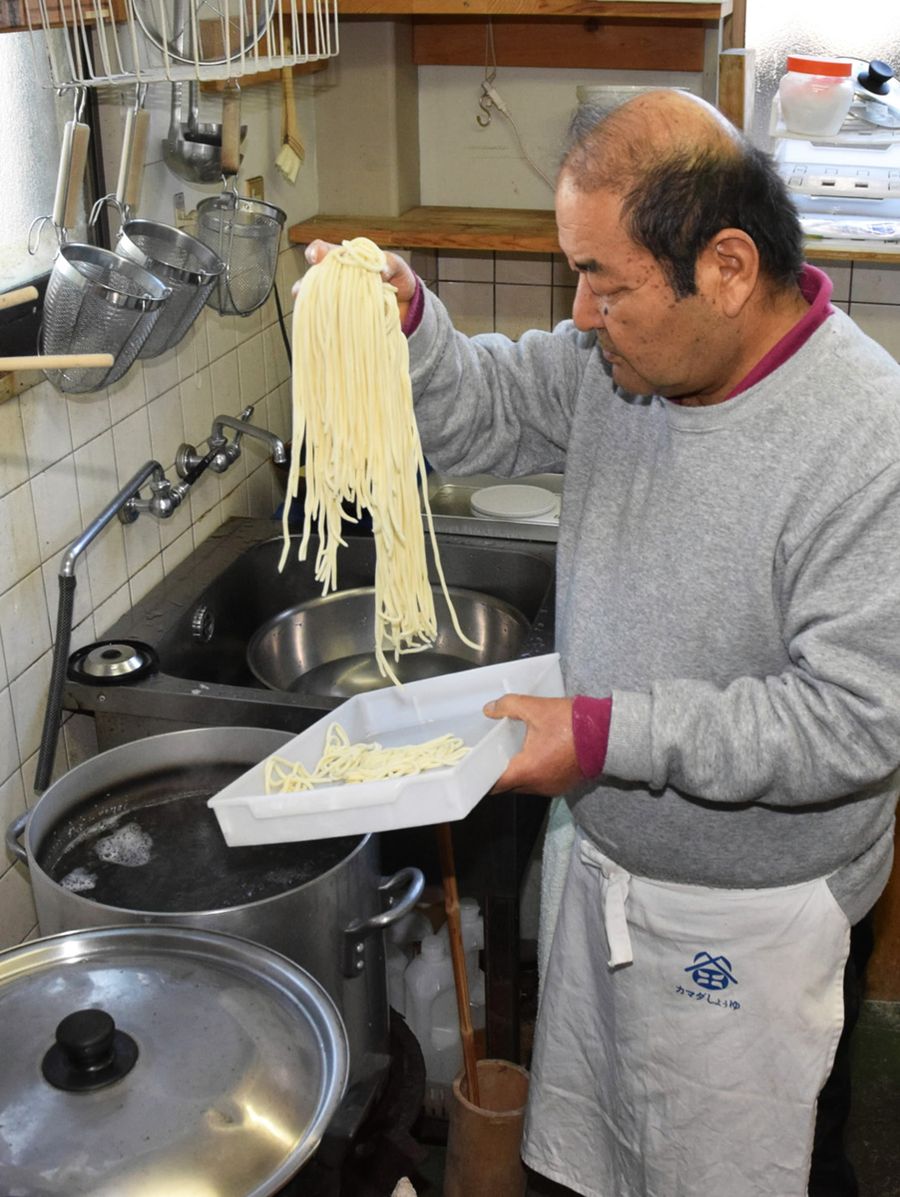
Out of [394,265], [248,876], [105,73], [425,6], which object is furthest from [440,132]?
[248,876]

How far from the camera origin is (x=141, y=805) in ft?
7.14

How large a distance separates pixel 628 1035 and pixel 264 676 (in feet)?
3.68

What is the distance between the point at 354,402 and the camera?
174 centimetres

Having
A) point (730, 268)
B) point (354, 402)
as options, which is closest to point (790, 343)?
point (730, 268)

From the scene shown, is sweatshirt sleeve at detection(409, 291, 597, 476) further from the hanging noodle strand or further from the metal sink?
the metal sink

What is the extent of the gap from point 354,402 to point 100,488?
94 cm

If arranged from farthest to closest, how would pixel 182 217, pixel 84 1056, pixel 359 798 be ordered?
pixel 182 217 < pixel 359 798 < pixel 84 1056

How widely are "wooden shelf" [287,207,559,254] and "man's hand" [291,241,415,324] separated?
1.48 metres

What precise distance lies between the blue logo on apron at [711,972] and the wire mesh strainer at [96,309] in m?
1.39

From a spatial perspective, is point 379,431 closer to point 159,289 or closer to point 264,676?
point 159,289

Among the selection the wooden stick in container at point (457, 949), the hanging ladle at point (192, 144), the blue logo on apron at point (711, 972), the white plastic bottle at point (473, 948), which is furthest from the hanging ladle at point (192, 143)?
the blue logo on apron at point (711, 972)

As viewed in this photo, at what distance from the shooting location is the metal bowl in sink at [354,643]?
2.92 m

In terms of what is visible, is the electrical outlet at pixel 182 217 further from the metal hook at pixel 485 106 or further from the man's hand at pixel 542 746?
the man's hand at pixel 542 746

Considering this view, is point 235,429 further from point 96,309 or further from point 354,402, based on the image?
point 354,402
